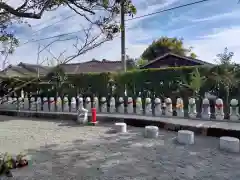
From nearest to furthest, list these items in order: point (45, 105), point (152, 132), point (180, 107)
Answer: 1. point (152, 132)
2. point (180, 107)
3. point (45, 105)

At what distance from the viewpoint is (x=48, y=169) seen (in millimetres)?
3510

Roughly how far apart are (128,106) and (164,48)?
79.7 feet

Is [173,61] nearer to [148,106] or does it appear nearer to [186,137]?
[148,106]

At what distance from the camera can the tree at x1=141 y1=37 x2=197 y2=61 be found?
3045 cm

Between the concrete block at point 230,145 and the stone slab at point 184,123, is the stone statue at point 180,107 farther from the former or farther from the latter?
the concrete block at point 230,145

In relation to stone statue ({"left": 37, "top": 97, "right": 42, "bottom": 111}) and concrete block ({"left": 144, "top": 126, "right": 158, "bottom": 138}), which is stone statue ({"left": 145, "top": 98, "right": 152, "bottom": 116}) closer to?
concrete block ({"left": 144, "top": 126, "right": 158, "bottom": 138})

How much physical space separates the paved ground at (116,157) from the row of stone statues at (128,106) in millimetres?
1126

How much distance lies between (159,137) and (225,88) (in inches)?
109

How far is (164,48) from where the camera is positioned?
100 feet

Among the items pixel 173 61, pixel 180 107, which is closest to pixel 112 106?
pixel 180 107

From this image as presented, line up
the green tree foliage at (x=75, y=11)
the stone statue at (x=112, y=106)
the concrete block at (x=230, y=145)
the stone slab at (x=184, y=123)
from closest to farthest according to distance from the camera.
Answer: the green tree foliage at (x=75, y=11) → the concrete block at (x=230, y=145) → the stone slab at (x=184, y=123) → the stone statue at (x=112, y=106)

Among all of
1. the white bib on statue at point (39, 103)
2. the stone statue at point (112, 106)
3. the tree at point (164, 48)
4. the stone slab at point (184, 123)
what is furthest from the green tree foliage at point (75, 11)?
the tree at point (164, 48)

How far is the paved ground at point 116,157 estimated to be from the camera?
3.24 meters

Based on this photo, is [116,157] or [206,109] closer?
[116,157]
